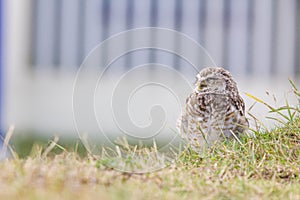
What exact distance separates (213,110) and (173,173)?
2.71 ft

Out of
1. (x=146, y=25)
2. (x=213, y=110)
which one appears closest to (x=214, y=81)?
(x=213, y=110)

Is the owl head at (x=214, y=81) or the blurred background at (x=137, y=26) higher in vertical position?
the owl head at (x=214, y=81)

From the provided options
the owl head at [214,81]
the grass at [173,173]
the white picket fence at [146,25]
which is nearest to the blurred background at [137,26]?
the white picket fence at [146,25]

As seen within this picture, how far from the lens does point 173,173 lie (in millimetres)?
2955

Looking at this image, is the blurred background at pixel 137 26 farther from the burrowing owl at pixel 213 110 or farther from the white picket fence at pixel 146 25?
the burrowing owl at pixel 213 110

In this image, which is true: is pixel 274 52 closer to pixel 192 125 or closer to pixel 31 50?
pixel 31 50

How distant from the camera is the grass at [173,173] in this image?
2.54m

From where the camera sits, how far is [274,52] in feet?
29.4

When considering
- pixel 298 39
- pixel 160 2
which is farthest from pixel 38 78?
pixel 298 39

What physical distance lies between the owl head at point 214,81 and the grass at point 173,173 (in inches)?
10.5

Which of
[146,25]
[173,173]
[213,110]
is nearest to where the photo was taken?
[173,173]

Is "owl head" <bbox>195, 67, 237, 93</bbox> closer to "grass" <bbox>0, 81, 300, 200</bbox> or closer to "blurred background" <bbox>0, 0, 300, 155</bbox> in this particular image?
"grass" <bbox>0, 81, 300, 200</bbox>

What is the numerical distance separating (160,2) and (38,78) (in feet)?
Result: 5.26

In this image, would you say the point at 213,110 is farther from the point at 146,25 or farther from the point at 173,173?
the point at 146,25
